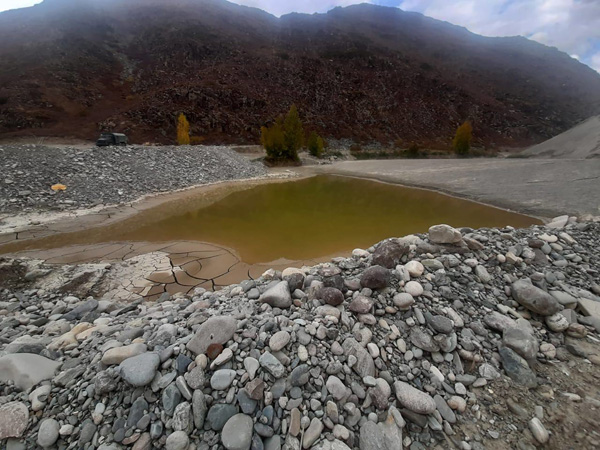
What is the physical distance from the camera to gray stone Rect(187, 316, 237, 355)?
2074 millimetres

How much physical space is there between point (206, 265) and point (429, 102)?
71490mm

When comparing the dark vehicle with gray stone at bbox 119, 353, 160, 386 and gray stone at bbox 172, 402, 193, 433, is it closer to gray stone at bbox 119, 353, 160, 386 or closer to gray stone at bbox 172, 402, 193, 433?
gray stone at bbox 119, 353, 160, 386

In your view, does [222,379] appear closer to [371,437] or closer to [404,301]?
[371,437]

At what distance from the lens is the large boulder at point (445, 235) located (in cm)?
354

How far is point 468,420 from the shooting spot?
1.95m

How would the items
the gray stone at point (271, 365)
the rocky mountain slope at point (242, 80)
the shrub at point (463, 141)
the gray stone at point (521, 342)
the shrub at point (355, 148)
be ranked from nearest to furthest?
the gray stone at point (271, 365)
the gray stone at point (521, 342)
the shrub at point (463, 141)
the rocky mountain slope at point (242, 80)
the shrub at point (355, 148)

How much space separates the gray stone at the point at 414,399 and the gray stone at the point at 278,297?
1.26m

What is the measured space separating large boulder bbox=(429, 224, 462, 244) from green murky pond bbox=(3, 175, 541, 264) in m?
2.83

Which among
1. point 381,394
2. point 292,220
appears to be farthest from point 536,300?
point 292,220

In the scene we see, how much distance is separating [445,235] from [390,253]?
0.90 m

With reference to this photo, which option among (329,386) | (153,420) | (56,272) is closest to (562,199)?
(329,386)

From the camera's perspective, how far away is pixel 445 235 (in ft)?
11.8

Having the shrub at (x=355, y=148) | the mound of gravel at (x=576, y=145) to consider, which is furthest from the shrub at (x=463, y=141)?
the shrub at (x=355, y=148)

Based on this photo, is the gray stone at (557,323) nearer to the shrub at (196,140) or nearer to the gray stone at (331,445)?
the gray stone at (331,445)
